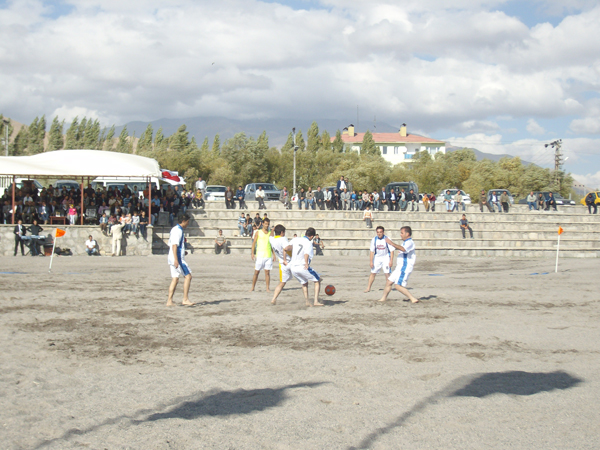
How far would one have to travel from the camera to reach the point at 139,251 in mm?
23906

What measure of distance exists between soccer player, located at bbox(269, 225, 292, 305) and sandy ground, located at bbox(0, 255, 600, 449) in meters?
0.48

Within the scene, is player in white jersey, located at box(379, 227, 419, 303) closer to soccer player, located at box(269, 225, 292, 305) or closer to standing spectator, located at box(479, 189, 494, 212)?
soccer player, located at box(269, 225, 292, 305)

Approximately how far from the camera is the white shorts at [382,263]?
12919 mm

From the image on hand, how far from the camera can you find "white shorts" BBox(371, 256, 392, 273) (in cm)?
1292

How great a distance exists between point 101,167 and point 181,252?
14453mm

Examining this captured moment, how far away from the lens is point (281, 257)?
11.4 meters

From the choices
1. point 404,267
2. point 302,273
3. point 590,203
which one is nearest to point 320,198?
point 590,203

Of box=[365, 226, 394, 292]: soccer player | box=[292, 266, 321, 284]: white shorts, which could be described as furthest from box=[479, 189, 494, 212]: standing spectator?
box=[292, 266, 321, 284]: white shorts

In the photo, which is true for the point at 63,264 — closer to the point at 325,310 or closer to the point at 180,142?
the point at 325,310

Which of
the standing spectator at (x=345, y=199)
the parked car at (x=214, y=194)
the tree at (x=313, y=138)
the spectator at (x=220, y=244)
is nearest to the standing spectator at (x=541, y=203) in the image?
the standing spectator at (x=345, y=199)

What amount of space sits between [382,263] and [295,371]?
22.6 ft

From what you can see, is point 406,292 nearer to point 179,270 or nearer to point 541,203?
point 179,270

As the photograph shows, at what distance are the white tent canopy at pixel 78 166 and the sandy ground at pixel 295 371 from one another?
35.9 ft

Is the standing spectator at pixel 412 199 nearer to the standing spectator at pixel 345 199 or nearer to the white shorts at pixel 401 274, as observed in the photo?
the standing spectator at pixel 345 199
